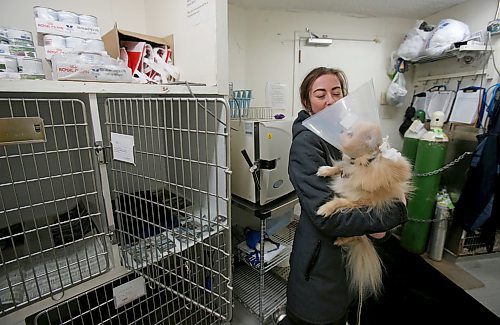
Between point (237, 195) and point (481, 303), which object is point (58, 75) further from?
point (481, 303)

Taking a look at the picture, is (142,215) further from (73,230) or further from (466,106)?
(466,106)

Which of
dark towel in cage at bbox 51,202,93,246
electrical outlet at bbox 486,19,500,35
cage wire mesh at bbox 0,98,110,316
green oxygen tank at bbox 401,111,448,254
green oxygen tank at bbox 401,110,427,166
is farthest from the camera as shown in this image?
green oxygen tank at bbox 401,110,427,166

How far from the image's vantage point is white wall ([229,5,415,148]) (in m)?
2.24

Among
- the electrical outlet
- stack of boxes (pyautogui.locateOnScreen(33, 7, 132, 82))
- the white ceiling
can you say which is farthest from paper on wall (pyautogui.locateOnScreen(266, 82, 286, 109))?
the electrical outlet

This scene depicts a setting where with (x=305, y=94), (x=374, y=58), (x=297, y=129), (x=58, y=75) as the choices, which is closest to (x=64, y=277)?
(x=58, y=75)

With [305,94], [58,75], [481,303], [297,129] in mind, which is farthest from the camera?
[481,303]

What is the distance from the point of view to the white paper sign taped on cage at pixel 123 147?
0.83 meters

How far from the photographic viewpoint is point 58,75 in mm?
773

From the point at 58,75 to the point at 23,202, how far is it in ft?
2.19

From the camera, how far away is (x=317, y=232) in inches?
40.0

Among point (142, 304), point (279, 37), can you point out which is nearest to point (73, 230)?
point (142, 304)

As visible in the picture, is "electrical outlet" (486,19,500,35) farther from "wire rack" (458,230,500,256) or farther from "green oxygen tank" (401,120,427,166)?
"wire rack" (458,230,500,256)

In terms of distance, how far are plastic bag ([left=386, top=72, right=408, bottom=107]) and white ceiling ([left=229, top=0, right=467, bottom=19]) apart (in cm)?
60

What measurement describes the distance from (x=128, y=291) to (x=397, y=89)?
2907mm
